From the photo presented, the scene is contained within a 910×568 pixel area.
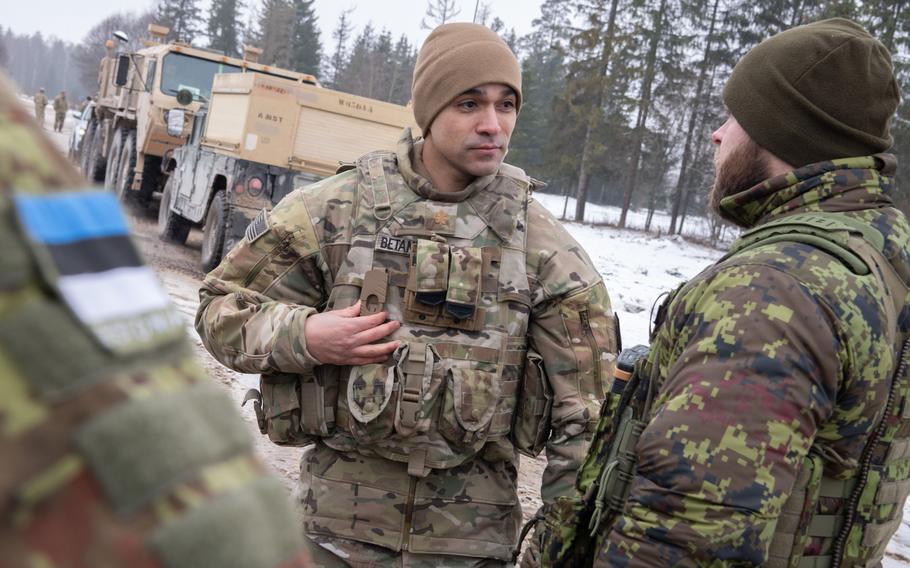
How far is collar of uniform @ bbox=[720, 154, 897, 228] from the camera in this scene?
1765 millimetres

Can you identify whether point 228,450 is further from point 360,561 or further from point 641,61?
point 641,61

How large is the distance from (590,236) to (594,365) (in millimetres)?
22781

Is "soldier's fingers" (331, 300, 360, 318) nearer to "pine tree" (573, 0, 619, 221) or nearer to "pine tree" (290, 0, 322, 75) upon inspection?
"pine tree" (573, 0, 619, 221)

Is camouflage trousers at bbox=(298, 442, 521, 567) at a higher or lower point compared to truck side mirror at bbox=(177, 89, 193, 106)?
lower

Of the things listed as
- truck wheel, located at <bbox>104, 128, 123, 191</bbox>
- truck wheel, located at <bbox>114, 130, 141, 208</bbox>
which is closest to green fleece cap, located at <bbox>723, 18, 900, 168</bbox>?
truck wheel, located at <bbox>114, 130, 141, 208</bbox>

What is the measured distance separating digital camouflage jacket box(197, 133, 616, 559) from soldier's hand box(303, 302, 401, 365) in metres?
0.03

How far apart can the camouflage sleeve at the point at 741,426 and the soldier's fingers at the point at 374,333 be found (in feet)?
3.03

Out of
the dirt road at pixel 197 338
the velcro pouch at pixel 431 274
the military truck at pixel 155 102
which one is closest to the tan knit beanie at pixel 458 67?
the velcro pouch at pixel 431 274

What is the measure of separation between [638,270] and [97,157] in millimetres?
10991

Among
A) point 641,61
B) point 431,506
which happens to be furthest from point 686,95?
point 431,506

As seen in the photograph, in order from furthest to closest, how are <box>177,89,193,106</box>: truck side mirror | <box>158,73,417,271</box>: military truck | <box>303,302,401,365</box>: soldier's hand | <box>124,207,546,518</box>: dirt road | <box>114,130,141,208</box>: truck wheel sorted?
<box>114,130,141,208</box>: truck wheel < <box>177,89,193,106</box>: truck side mirror < <box>158,73,417,271</box>: military truck < <box>124,207,546,518</box>: dirt road < <box>303,302,401,365</box>: soldier's hand

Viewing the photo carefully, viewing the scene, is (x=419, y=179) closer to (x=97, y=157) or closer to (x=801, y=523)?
(x=801, y=523)

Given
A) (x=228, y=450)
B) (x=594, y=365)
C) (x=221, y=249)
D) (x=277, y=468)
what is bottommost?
(x=277, y=468)

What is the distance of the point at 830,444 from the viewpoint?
1.62m
